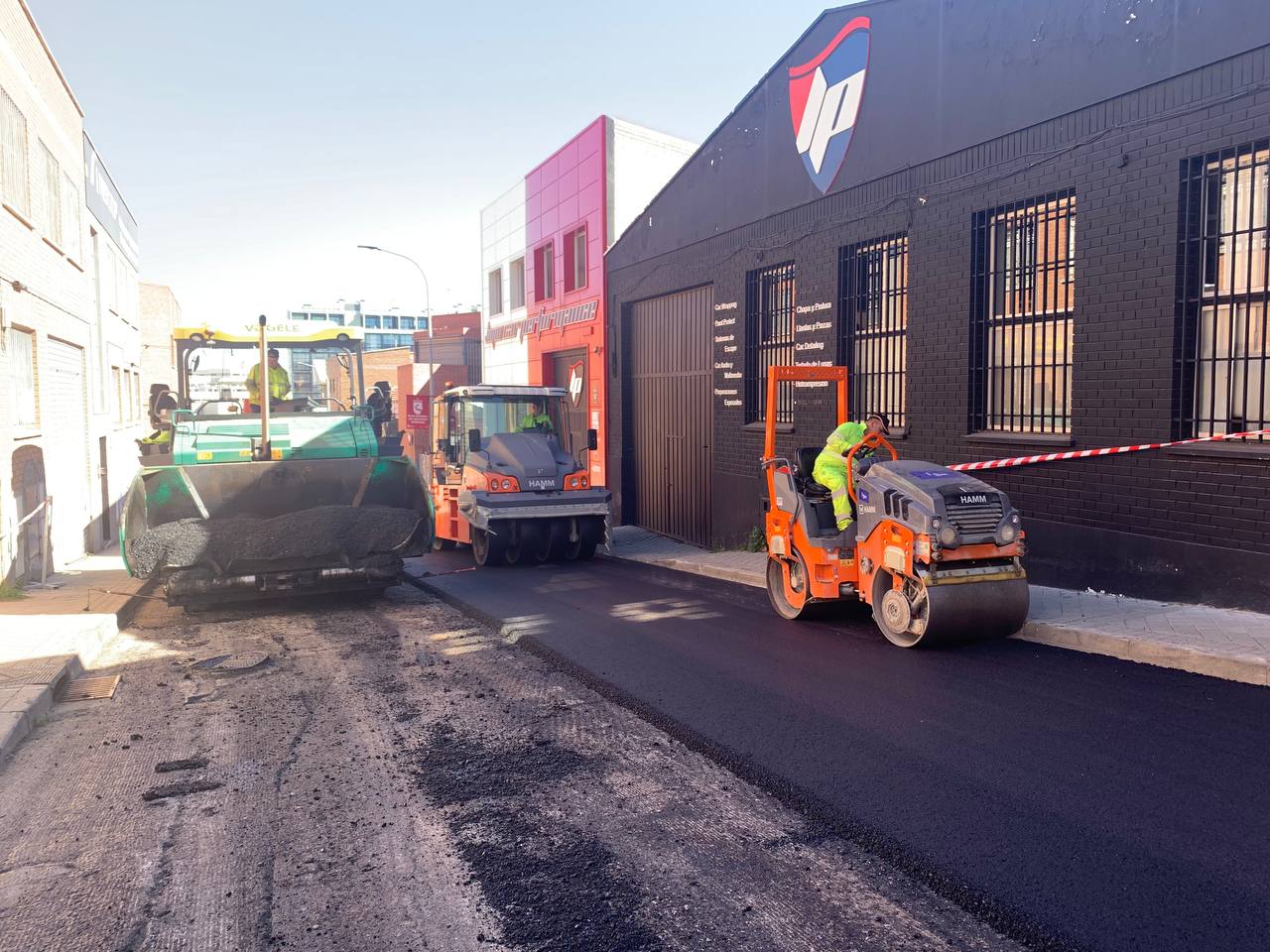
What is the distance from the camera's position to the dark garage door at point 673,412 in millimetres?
15820

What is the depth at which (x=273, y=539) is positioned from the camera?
29.0ft

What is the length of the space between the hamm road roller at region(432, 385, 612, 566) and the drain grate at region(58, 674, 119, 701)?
5770 millimetres

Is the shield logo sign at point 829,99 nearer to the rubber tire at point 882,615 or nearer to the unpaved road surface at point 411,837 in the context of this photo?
the rubber tire at point 882,615

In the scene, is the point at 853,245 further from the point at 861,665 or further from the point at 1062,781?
the point at 1062,781

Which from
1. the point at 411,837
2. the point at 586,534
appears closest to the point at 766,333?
the point at 586,534

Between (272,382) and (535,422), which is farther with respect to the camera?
(535,422)

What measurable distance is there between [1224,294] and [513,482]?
825 cm

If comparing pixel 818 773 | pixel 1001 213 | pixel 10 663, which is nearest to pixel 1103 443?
pixel 1001 213

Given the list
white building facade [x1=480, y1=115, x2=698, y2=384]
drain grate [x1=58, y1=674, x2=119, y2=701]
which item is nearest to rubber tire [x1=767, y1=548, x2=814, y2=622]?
drain grate [x1=58, y1=674, x2=119, y2=701]

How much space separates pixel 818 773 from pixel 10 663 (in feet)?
19.6

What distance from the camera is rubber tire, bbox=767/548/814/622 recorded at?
8188 mm

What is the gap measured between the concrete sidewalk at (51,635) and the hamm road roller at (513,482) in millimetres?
4192

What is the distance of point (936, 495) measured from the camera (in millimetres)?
6703

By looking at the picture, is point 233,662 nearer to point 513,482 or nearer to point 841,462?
point 841,462
